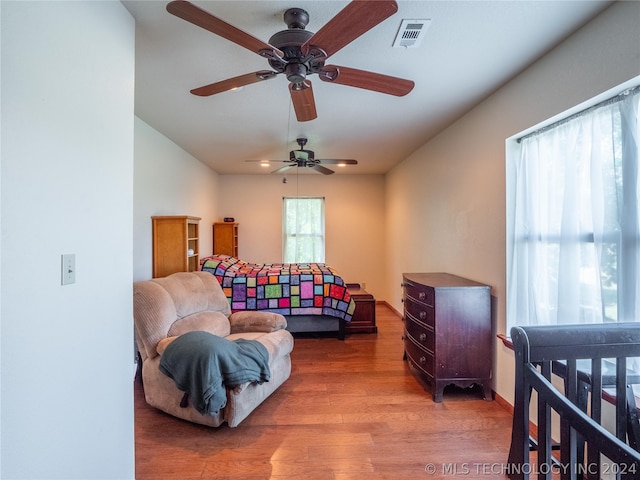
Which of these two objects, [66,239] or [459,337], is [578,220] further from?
[66,239]

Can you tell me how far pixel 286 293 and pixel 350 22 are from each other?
2965mm

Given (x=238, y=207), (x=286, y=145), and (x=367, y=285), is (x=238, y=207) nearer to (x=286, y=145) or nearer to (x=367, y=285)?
(x=286, y=145)

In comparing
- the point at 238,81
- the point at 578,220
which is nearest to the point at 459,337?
the point at 578,220

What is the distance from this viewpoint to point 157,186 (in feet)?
10.7

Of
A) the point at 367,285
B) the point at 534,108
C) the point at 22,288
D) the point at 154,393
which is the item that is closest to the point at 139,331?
the point at 154,393

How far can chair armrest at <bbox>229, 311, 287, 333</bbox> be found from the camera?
9.00ft

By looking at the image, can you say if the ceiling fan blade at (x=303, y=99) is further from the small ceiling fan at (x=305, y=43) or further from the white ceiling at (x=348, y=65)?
the white ceiling at (x=348, y=65)

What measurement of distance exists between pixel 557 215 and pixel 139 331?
2.99 metres

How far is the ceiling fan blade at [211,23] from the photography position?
3.72ft

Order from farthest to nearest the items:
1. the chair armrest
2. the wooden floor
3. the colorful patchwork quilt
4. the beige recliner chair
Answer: the colorful patchwork quilt
the chair armrest
the beige recliner chair
the wooden floor

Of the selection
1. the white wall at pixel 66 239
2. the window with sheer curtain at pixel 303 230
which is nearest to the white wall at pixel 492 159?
the window with sheer curtain at pixel 303 230

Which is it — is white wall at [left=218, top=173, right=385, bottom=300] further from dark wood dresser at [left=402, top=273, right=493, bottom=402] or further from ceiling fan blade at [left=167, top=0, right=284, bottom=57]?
ceiling fan blade at [left=167, top=0, right=284, bottom=57]

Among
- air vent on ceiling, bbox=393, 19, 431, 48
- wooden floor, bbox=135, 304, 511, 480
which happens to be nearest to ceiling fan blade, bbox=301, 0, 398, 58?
air vent on ceiling, bbox=393, 19, 431, 48

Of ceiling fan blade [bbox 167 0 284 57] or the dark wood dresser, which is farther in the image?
the dark wood dresser
